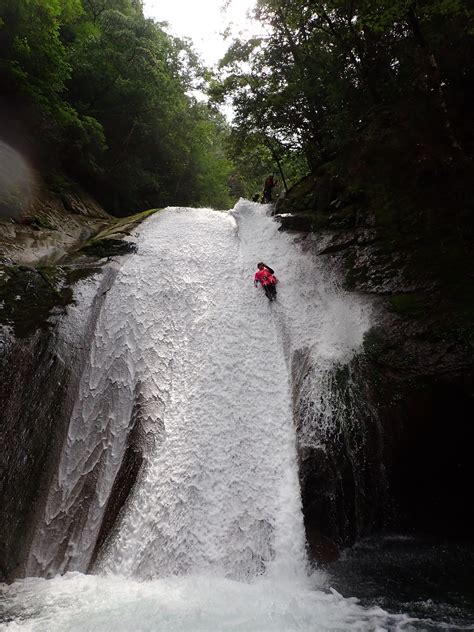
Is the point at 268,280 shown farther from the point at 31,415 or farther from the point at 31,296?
the point at 31,415

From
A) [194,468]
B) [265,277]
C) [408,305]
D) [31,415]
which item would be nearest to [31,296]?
[31,415]

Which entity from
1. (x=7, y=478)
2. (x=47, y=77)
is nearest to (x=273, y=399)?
(x=7, y=478)

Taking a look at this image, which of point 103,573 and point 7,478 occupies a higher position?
point 7,478

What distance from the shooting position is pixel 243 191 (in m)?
37.6

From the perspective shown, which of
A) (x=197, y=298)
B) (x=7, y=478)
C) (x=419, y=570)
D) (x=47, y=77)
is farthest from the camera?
(x=47, y=77)

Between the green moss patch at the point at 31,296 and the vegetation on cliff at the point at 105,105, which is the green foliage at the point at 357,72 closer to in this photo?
the vegetation on cliff at the point at 105,105

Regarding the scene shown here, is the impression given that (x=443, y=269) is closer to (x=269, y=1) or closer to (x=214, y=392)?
(x=214, y=392)

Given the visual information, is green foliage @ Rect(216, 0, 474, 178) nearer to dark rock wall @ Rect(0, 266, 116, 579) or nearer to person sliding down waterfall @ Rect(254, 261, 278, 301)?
person sliding down waterfall @ Rect(254, 261, 278, 301)

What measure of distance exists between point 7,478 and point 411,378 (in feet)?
22.9

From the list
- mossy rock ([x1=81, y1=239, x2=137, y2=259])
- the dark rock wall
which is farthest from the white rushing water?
mossy rock ([x1=81, y1=239, x2=137, y2=259])

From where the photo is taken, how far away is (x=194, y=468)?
6.60 m

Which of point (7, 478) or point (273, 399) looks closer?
point (7, 478)

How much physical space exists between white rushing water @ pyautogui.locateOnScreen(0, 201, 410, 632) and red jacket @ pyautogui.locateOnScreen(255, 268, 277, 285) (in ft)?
1.38

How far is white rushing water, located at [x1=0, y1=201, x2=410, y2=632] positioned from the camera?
4594mm
